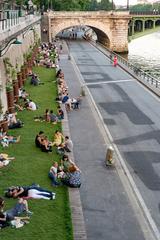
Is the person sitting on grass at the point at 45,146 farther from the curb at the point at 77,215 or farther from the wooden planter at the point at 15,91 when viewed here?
the wooden planter at the point at 15,91

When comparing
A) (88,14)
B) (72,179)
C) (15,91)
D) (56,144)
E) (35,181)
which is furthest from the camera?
(88,14)

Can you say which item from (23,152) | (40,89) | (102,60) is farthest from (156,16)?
(23,152)

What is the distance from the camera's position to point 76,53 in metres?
76.4

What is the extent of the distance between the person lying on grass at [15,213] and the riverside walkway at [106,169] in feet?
7.46

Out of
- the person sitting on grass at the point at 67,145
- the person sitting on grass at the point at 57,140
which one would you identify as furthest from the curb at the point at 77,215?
the person sitting on grass at the point at 57,140

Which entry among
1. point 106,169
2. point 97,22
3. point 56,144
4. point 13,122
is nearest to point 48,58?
point 97,22

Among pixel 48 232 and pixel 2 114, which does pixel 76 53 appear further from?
pixel 48 232

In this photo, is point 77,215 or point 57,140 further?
point 57,140

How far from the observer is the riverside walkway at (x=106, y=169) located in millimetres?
16547

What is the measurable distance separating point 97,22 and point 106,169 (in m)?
72.5

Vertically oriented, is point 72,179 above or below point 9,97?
below

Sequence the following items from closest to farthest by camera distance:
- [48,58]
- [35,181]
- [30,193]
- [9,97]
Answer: [30,193] < [35,181] < [9,97] < [48,58]

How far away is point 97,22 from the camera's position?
300ft

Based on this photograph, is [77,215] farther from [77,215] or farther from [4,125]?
[4,125]
